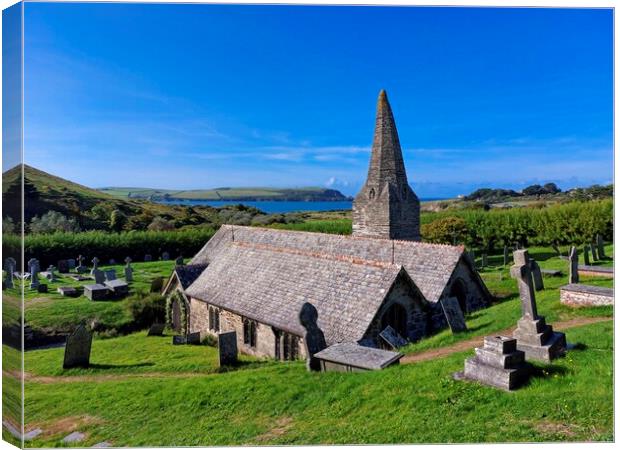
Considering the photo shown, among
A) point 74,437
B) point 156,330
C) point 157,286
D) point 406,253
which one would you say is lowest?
point 156,330

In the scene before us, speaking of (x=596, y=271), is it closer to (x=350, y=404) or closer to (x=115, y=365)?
(x=350, y=404)

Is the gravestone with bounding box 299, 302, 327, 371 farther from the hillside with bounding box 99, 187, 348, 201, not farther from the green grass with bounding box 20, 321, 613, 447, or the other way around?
the hillside with bounding box 99, 187, 348, 201

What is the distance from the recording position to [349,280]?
46.6ft

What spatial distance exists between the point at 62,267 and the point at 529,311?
34.3 meters

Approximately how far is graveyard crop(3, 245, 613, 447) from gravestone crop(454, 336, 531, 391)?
196 millimetres

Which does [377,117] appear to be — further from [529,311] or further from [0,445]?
[0,445]

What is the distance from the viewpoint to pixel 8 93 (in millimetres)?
7902

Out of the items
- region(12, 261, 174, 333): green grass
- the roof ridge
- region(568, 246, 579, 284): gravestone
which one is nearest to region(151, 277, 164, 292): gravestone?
region(12, 261, 174, 333): green grass

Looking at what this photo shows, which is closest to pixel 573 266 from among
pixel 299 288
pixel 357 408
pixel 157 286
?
pixel 299 288

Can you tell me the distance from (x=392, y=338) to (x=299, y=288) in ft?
12.7

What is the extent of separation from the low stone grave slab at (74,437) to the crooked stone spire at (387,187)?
16.1 metres

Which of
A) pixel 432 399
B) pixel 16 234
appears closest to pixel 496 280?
pixel 432 399

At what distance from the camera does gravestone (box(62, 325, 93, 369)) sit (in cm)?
1420

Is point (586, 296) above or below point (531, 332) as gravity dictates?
below
